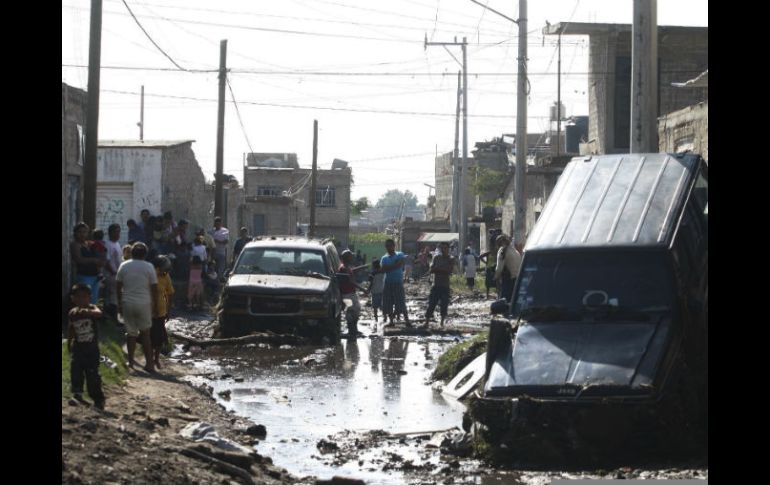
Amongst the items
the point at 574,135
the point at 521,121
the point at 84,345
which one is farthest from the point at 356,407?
the point at 574,135

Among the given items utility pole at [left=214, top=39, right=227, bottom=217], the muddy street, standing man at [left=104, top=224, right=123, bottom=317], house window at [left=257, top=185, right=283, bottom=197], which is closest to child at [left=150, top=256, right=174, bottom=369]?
the muddy street

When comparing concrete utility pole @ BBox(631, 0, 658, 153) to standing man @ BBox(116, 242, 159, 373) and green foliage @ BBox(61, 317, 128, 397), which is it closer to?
standing man @ BBox(116, 242, 159, 373)

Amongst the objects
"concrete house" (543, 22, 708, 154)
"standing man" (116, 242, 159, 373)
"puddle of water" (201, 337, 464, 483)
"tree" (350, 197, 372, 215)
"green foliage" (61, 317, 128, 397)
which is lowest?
"puddle of water" (201, 337, 464, 483)

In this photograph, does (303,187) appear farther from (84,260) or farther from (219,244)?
(84,260)

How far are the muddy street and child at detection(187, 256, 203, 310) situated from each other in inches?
78.5

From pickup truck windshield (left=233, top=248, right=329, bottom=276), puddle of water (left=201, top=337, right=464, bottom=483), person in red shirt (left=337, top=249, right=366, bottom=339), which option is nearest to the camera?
puddle of water (left=201, top=337, right=464, bottom=483)

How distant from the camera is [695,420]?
9.88m

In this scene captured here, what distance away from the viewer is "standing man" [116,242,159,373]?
14.3 meters

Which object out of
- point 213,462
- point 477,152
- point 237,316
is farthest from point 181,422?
point 477,152

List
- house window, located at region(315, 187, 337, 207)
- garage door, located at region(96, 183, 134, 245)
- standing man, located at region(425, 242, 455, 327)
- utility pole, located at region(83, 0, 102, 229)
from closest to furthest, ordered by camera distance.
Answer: utility pole, located at region(83, 0, 102, 229) < standing man, located at region(425, 242, 455, 327) < garage door, located at region(96, 183, 134, 245) < house window, located at region(315, 187, 337, 207)

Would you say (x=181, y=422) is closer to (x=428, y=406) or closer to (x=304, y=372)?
(x=428, y=406)
